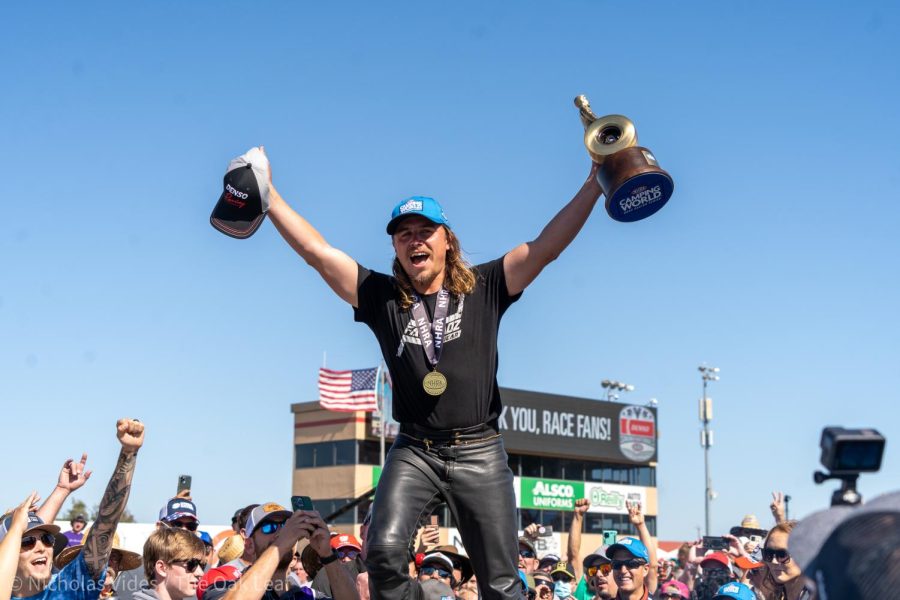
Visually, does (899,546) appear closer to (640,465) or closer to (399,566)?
(399,566)

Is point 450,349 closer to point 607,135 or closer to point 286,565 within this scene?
point 607,135

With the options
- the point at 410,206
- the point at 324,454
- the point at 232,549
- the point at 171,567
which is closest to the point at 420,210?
the point at 410,206

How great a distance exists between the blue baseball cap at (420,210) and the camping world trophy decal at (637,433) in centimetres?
5558

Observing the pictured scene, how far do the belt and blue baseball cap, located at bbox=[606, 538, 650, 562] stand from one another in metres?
4.16

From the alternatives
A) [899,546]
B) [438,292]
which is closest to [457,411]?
[438,292]

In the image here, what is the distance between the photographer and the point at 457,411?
16.9ft

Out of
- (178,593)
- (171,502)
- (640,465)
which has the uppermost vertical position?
(640,465)

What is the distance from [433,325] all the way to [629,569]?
445 cm

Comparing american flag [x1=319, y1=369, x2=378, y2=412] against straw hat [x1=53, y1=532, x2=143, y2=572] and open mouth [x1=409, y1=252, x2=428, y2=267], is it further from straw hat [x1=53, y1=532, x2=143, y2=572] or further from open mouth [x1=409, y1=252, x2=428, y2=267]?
open mouth [x1=409, y1=252, x2=428, y2=267]

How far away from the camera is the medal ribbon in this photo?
5211 millimetres

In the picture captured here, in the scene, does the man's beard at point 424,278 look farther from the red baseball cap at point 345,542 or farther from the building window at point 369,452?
the building window at point 369,452

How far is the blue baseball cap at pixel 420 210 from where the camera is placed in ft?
17.3

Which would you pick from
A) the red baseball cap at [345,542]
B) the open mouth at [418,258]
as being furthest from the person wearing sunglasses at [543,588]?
the open mouth at [418,258]

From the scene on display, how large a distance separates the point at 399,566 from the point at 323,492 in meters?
50.4
